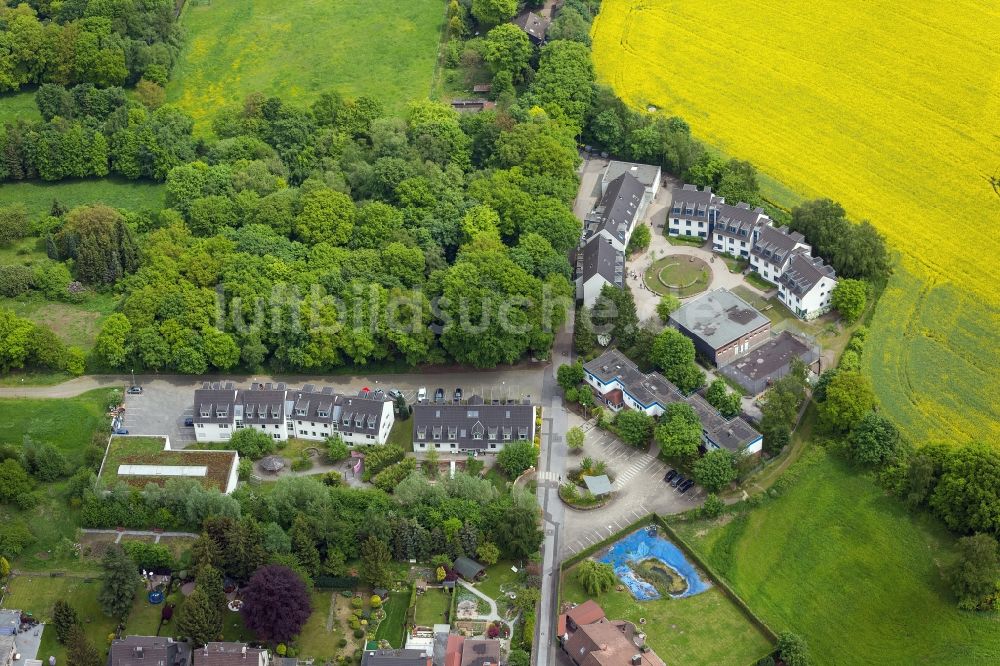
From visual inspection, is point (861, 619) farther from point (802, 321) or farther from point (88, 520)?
point (88, 520)

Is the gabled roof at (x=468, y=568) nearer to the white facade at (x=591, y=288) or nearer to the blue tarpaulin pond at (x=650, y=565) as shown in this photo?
the blue tarpaulin pond at (x=650, y=565)

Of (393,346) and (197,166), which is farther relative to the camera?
(197,166)

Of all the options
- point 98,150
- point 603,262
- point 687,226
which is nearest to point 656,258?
point 687,226

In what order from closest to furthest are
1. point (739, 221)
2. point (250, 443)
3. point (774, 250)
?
point (250, 443) < point (774, 250) < point (739, 221)

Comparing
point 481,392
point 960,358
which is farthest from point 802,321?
point 481,392

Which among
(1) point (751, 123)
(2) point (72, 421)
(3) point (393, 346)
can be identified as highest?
(1) point (751, 123)

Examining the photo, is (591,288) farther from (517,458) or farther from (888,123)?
(888,123)
